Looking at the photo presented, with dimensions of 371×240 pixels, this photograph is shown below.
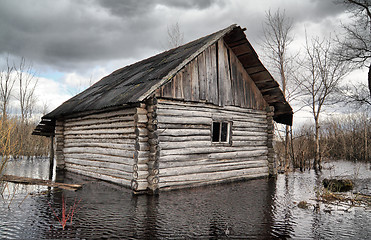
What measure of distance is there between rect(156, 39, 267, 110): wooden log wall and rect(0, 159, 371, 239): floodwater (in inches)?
140

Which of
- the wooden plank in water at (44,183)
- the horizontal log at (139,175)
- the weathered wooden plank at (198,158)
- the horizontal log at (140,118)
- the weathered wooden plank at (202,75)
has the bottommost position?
the wooden plank in water at (44,183)

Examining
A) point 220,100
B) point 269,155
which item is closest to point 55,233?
point 220,100

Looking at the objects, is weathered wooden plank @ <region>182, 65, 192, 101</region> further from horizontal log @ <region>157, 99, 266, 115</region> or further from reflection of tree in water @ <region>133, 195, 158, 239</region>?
reflection of tree in water @ <region>133, 195, 158, 239</region>

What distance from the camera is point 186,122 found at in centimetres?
1003

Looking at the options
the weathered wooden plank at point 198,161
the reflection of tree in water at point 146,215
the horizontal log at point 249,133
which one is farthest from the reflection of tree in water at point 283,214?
the horizontal log at point 249,133

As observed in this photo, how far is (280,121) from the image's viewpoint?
15648 millimetres

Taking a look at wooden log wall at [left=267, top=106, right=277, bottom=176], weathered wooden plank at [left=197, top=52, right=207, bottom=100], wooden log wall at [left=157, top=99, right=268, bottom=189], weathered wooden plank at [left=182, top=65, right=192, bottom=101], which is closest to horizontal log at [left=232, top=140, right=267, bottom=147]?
wooden log wall at [left=157, top=99, right=268, bottom=189]

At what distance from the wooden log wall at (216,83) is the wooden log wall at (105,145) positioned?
6.30 feet

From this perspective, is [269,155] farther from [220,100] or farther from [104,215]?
[104,215]

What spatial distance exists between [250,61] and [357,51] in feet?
28.9

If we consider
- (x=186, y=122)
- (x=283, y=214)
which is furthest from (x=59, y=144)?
(x=283, y=214)

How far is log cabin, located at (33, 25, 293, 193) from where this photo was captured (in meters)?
9.05

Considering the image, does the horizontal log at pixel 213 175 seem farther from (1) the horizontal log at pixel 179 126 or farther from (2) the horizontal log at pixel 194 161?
(1) the horizontal log at pixel 179 126

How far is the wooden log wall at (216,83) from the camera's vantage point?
9820 mm
